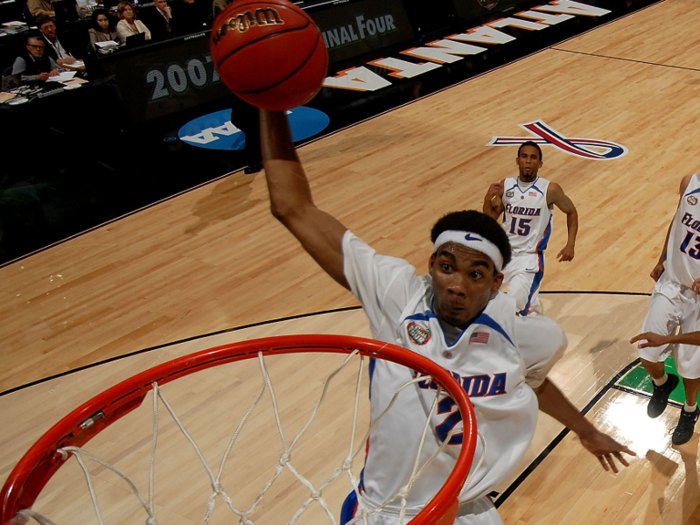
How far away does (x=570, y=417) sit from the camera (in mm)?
2617

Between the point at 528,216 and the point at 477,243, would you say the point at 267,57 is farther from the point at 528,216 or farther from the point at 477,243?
the point at 528,216

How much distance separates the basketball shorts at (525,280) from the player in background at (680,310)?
964 mm

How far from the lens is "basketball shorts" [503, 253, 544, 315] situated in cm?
537

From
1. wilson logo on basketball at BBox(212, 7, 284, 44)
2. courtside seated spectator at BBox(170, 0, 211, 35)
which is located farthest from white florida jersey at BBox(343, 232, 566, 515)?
courtside seated spectator at BBox(170, 0, 211, 35)

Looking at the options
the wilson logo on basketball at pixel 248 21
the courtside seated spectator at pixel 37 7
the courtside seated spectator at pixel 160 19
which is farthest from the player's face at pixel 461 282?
the courtside seated spectator at pixel 160 19

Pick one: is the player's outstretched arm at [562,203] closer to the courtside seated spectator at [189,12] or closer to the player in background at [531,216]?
the player in background at [531,216]

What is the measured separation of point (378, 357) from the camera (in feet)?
7.84

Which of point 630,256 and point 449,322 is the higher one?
point 449,322

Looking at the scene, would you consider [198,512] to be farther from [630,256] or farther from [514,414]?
[630,256]

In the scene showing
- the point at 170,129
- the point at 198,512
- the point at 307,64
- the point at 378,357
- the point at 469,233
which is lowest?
the point at 198,512

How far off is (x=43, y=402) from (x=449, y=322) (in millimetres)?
3803

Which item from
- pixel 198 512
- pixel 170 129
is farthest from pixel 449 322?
pixel 170 129

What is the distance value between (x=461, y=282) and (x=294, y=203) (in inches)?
21.4

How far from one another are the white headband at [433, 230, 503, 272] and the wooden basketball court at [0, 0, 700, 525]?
7.13 ft
